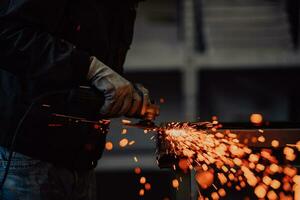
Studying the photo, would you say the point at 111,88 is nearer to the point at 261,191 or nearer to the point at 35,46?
the point at 35,46

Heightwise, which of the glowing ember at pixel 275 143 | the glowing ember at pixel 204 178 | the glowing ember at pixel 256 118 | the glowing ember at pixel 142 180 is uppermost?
the glowing ember at pixel 256 118

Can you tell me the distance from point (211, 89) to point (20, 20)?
48.9 inches

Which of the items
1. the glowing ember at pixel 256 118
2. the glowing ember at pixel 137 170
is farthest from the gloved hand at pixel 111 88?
the glowing ember at pixel 256 118

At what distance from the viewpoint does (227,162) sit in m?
1.04

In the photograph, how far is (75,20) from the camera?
36.7 inches

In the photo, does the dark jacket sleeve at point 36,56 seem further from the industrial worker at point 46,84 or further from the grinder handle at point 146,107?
Result: the grinder handle at point 146,107

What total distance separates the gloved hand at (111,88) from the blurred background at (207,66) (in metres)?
0.85

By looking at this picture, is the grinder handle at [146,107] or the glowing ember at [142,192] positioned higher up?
the grinder handle at [146,107]

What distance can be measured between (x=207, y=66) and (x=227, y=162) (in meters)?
0.78

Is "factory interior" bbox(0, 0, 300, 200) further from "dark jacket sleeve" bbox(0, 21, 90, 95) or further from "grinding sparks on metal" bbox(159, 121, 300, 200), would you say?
"dark jacket sleeve" bbox(0, 21, 90, 95)

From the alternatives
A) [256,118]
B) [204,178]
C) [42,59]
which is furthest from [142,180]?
[42,59]

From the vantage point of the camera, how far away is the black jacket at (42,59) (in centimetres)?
88

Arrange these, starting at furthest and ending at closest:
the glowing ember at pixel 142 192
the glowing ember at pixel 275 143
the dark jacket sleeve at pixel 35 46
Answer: the glowing ember at pixel 142 192, the glowing ember at pixel 275 143, the dark jacket sleeve at pixel 35 46

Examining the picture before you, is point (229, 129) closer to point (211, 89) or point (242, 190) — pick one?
point (242, 190)
